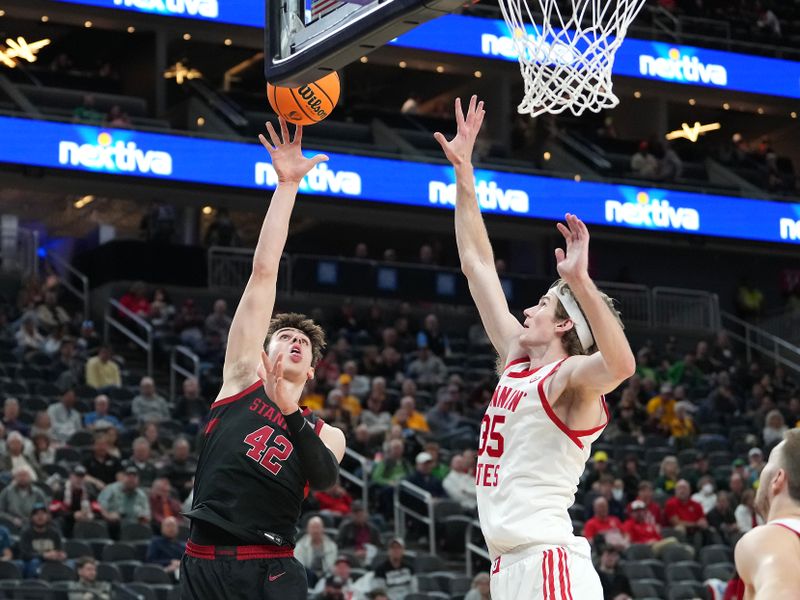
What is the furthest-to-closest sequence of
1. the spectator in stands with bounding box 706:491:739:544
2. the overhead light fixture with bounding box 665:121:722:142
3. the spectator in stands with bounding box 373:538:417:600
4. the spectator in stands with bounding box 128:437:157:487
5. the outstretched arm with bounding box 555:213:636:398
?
the overhead light fixture with bounding box 665:121:722:142, the spectator in stands with bounding box 706:491:739:544, the spectator in stands with bounding box 128:437:157:487, the spectator in stands with bounding box 373:538:417:600, the outstretched arm with bounding box 555:213:636:398

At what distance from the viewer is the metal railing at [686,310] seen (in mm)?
27359

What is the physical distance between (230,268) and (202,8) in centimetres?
403

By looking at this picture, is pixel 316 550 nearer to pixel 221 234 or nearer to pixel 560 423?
pixel 560 423

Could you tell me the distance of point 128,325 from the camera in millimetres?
22016

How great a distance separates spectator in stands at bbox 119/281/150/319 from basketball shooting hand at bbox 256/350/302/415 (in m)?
15.9

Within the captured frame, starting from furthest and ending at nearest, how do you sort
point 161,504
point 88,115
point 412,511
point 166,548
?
point 88,115
point 412,511
point 161,504
point 166,548

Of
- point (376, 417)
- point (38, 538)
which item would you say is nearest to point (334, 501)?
point (376, 417)

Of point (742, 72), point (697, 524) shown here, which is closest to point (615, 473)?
point (697, 524)

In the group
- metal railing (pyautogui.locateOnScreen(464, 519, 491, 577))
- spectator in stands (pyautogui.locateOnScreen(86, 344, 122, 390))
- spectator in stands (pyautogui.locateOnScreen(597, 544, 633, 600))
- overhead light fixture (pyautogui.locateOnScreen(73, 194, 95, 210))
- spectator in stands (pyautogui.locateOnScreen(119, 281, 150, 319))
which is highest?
overhead light fixture (pyautogui.locateOnScreen(73, 194, 95, 210))

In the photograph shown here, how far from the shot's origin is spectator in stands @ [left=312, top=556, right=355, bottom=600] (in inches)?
517

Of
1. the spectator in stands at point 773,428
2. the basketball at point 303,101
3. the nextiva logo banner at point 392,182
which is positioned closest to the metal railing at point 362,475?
the spectator in stands at point 773,428

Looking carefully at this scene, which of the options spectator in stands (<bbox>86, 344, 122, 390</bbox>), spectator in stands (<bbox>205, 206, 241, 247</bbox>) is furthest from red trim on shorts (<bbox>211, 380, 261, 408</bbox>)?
spectator in stands (<bbox>205, 206, 241, 247</bbox>)

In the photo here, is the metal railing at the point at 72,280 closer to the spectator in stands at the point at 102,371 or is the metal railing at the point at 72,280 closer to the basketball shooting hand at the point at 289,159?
the spectator in stands at the point at 102,371

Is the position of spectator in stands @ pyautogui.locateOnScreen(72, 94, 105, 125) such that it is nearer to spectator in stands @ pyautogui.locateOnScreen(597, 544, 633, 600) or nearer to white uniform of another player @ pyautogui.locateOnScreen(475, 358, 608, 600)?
spectator in stands @ pyautogui.locateOnScreen(597, 544, 633, 600)
